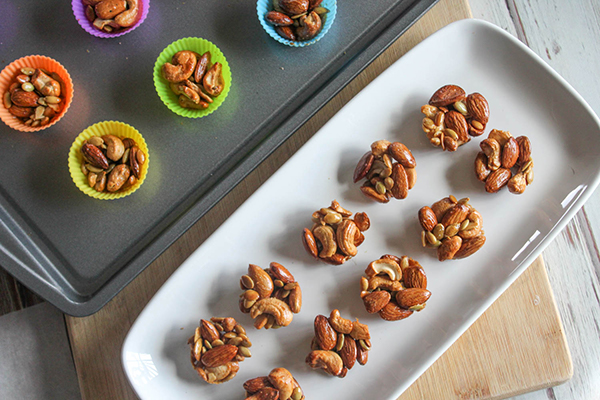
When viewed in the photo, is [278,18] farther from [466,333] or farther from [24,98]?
[466,333]

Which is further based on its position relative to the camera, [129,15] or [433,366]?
[433,366]

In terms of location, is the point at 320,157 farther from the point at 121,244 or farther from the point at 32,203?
the point at 32,203

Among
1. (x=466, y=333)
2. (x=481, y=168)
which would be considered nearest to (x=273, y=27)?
(x=481, y=168)

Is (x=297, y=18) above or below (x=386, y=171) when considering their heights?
above

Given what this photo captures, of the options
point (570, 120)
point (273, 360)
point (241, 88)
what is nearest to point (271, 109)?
point (241, 88)

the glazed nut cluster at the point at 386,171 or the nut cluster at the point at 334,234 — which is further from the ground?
the glazed nut cluster at the point at 386,171

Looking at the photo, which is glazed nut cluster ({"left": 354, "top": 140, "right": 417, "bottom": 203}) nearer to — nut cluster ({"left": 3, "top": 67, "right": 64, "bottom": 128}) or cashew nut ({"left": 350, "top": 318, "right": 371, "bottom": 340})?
cashew nut ({"left": 350, "top": 318, "right": 371, "bottom": 340})

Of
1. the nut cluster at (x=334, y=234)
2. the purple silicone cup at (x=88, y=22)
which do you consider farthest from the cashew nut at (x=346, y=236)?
the purple silicone cup at (x=88, y=22)

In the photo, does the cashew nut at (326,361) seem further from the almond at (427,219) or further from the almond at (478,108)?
the almond at (478,108)
